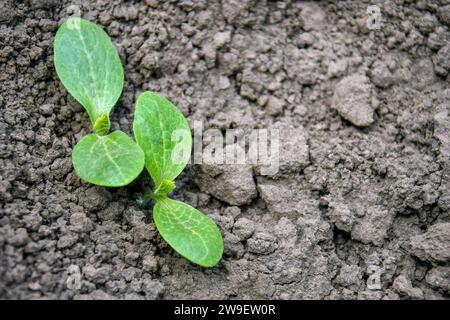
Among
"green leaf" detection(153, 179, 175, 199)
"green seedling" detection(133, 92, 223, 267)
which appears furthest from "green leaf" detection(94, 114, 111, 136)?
"green leaf" detection(153, 179, 175, 199)

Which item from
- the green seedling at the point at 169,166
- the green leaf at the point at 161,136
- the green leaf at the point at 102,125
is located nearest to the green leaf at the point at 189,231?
the green seedling at the point at 169,166

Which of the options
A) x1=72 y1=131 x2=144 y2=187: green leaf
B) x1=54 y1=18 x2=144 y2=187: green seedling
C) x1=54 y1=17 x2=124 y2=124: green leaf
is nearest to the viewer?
x1=72 y1=131 x2=144 y2=187: green leaf

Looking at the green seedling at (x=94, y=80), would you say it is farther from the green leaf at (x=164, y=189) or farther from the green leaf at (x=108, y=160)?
the green leaf at (x=164, y=189)

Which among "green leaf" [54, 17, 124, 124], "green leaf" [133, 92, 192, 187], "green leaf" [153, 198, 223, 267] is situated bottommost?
"green leaf" [153, 198, 223, 267]

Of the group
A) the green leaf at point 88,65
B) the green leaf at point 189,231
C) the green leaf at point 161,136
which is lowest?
the green leaf at point 189,231

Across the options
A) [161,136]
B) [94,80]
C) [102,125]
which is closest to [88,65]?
[94,80]

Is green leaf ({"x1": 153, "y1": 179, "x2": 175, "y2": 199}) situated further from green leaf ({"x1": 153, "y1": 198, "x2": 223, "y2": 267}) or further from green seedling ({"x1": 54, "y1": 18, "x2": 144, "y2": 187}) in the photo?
green seedling ({"x1": 54, "y1": 18, "x2": 144, "y2": 187})

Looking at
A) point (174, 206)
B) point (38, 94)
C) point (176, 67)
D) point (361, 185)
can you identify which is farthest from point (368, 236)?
point (38, 94)

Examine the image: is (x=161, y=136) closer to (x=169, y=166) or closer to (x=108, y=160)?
(x=169, y=166)
